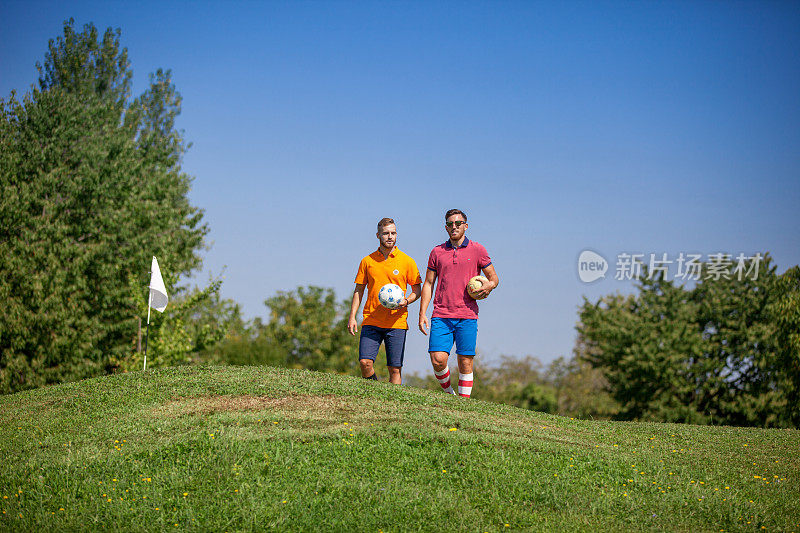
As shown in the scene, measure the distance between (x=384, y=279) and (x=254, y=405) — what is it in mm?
3020

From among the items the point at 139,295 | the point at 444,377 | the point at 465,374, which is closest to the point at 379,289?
the point at 444,377

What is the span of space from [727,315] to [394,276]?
34.4 metres

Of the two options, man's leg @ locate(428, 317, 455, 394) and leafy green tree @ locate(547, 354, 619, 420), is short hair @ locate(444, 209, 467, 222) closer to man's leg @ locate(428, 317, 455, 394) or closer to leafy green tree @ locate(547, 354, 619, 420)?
man's leg @ locate(428, 317, 455, 394)

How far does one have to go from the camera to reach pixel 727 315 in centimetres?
4053

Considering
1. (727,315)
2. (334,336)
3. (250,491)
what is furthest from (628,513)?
(334,336)

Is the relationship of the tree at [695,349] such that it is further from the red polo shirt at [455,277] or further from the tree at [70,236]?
the red polo shirt at [455,277]

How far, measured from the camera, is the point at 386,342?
11.7 metres

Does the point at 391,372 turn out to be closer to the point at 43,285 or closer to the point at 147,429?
the point at 147,429

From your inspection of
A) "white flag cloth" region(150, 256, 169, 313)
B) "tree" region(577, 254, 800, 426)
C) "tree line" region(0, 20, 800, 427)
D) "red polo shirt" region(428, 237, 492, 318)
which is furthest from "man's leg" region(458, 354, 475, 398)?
"tree" region(577, 254, 800, 426)

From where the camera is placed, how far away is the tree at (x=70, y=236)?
90.9 ft

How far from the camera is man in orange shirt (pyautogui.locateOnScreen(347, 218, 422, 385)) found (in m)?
11.6

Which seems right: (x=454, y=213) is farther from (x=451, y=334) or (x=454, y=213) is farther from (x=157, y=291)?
(x=157, y=291)

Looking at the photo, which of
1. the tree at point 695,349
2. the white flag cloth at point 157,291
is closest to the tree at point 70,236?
the white flag cloth at point 157,291

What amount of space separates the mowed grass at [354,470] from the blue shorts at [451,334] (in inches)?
38.7
